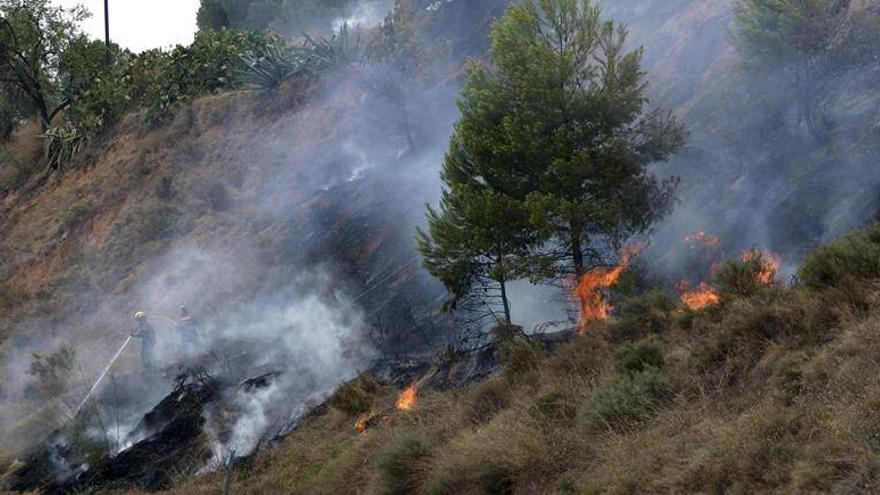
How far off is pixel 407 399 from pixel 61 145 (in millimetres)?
28775

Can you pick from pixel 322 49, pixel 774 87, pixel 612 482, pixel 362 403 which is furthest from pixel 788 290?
pixel 322 49

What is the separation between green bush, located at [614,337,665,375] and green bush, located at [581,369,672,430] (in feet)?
2.25

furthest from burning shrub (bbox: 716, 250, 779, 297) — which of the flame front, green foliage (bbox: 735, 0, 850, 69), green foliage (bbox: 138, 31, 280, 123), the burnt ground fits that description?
green foliage (bbox: 138, 31, 280, 123)

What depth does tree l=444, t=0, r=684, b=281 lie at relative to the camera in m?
14.4

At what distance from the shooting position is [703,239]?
1809 centimetres

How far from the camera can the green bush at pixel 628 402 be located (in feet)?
29.2

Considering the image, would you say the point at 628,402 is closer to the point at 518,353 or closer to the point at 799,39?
the point at 518,353

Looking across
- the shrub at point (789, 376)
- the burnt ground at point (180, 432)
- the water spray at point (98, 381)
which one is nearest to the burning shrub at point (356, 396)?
the burnt ground at point (180, 432)

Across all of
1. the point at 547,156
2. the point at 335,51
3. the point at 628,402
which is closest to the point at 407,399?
the point at 547,156

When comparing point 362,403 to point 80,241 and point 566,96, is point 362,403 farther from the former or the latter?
point 80,241

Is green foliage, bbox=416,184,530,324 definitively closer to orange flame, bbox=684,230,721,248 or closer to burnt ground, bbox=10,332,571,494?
burnt ground, bbox=10,332,571,494

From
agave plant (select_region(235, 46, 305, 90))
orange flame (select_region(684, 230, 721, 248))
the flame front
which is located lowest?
the flame front

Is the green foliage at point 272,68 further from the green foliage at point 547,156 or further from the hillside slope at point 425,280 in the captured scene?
the green foliage at point 547,156

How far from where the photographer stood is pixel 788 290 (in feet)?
33.8
